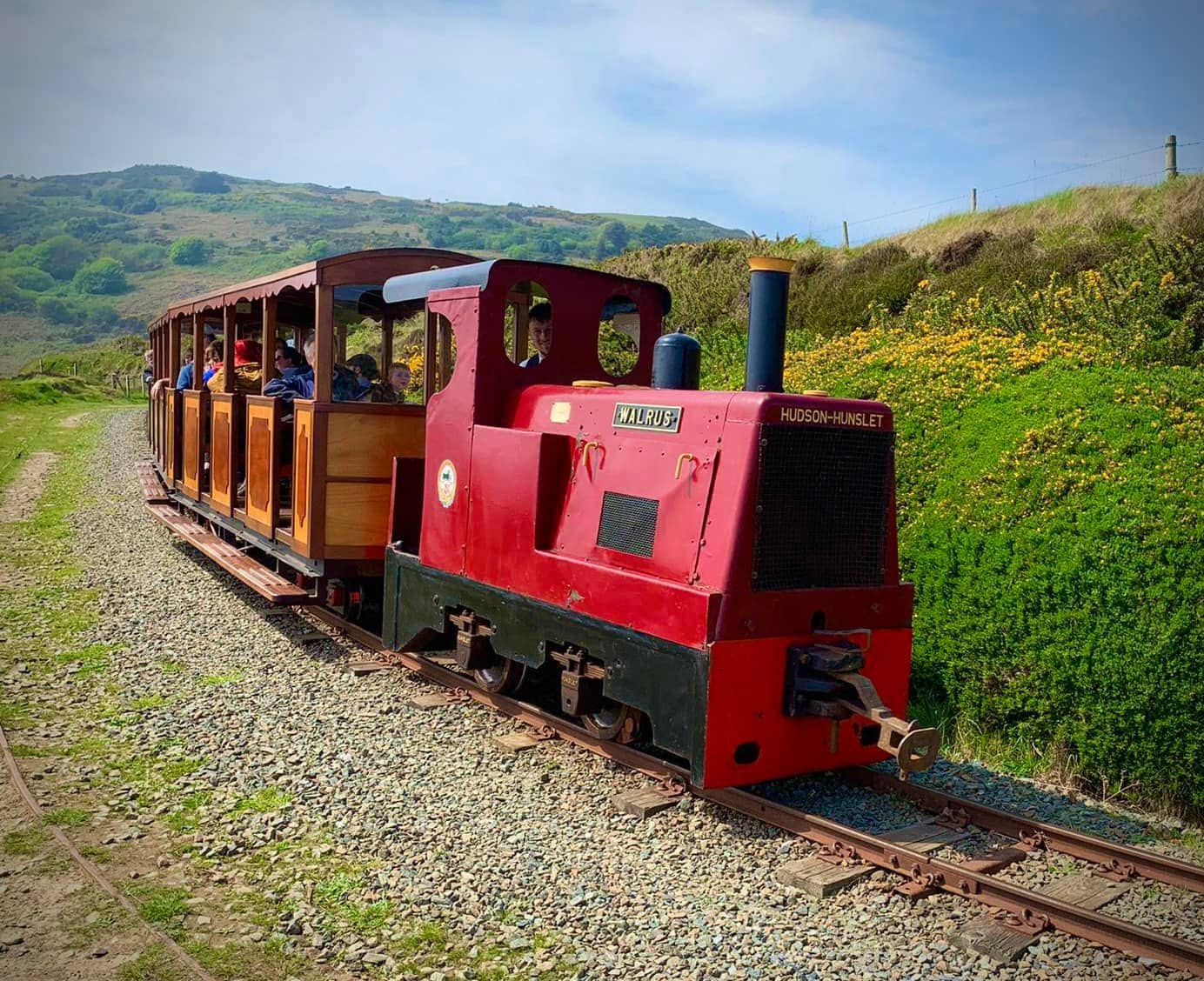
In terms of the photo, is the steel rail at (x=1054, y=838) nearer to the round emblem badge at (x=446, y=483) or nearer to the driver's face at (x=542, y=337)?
the round emblem badge at (x=446, y=483)

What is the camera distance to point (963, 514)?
7051 millimetres

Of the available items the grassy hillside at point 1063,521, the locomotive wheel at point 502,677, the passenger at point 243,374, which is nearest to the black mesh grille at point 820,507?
the grassy hillside at point 1063,521

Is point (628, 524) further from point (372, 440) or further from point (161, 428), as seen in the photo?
point (161, 428)

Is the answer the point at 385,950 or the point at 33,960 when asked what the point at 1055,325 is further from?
the point at 33,960

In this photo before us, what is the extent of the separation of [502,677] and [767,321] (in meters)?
2.84

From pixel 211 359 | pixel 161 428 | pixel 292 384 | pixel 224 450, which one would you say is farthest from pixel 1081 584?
pixel 161 428

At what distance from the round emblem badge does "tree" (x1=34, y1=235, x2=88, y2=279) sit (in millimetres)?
139389

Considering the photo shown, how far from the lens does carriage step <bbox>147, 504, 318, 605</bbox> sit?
832cm

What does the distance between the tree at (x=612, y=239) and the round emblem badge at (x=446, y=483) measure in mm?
114436

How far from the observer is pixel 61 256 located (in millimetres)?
134250

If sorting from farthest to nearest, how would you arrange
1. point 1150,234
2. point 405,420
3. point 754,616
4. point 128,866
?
1. point 1150,234
2. point 405,420
3. point 754,616
4. point 128,866

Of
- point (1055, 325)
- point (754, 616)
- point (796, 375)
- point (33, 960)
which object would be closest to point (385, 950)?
point (33, 960)

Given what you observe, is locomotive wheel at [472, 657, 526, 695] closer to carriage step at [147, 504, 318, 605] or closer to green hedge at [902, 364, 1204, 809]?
carriage step at [147, 504, 318, 605]

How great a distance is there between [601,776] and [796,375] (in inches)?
285
